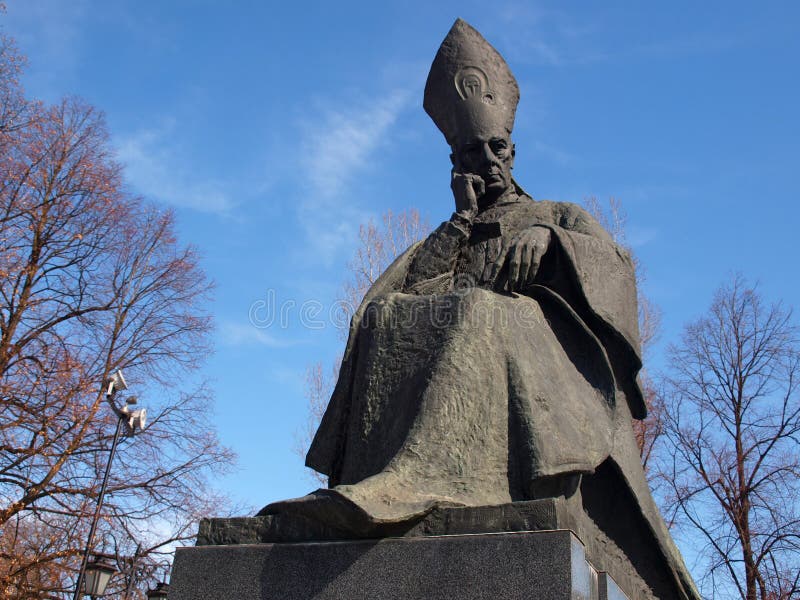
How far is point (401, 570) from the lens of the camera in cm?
284

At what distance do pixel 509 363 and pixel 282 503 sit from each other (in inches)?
43.6

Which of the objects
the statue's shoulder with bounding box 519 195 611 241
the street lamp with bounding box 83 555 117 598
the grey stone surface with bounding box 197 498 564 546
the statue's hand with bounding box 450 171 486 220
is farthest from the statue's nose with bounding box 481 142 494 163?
the street lamp with bounding box 83 555 117 598

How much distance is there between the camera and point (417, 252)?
4676 millimetres

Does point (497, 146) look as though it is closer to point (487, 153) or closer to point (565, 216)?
point (487, 153)

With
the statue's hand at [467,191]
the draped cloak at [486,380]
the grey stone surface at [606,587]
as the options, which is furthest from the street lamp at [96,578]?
the grey stone surface at [606,587]

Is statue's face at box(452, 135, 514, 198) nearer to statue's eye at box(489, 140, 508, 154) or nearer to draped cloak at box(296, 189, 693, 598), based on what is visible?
statue's eye at box(489, 140, 508, 154)

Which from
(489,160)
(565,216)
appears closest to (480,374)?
(565,216)

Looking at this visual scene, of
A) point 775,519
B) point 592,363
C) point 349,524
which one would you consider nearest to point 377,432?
point 349,524

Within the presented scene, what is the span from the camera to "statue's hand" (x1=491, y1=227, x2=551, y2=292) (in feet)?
13.0

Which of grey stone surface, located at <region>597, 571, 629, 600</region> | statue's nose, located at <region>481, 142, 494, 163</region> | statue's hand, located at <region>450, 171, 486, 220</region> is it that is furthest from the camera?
statue's nose, located at <region>481, 142, 494, 163</region>

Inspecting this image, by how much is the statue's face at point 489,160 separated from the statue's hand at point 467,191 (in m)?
0.07

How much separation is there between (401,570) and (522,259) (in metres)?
1.65

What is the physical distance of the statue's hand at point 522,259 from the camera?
396 centimetres

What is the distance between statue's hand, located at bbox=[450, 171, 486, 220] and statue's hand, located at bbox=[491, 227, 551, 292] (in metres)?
0.62
